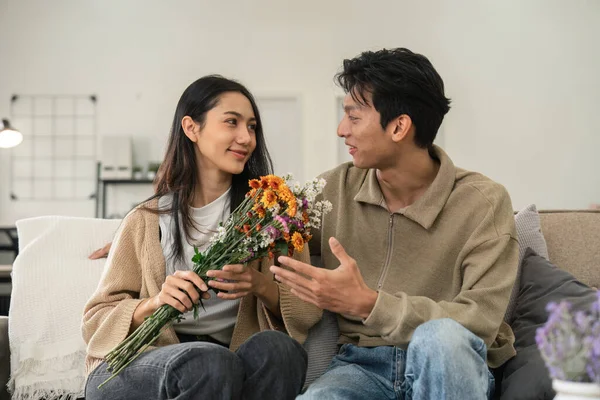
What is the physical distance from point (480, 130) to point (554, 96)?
A: 897mm

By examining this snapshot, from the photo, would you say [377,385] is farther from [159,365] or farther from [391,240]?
[159,365]

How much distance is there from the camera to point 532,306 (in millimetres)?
2160

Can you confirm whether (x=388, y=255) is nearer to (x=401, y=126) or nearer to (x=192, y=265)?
(x=401, y=126)

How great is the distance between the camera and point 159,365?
1.78 m

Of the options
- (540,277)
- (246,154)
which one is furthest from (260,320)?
(540,277)

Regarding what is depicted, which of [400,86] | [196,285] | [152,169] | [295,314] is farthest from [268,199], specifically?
[152,169]

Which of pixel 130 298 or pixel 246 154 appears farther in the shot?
pixel 246 154

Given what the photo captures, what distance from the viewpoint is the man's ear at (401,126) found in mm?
2205

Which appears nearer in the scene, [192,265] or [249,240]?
[249,240]

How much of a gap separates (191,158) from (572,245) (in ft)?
4.25

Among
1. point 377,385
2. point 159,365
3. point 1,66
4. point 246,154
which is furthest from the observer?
point 1,66

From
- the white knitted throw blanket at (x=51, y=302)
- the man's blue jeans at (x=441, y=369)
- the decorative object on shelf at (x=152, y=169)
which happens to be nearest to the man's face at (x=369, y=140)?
the man's blue jeans at (x=441, y=369)

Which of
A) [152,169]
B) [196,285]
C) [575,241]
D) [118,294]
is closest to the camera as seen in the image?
[196,285]

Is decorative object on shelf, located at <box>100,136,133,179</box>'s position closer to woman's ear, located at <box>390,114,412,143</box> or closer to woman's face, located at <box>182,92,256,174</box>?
woman's face, located at <box>182,92,256,174</box>
